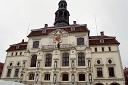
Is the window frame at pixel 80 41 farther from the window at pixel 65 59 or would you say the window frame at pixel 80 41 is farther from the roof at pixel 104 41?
the window at pixel 65 59

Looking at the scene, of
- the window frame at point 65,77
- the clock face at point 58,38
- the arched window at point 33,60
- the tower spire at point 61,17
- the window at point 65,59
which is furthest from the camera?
the tower spire at point 61,17

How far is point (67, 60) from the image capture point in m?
28.5

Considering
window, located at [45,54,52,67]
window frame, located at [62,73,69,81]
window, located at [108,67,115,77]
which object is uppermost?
window, located at [45,54,52,67]

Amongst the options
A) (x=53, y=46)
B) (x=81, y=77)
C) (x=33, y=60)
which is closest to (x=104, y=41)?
(x=81, y=77)

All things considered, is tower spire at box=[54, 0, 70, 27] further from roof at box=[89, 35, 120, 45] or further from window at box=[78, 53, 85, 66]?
window at box=[78, 53, 85, 66]

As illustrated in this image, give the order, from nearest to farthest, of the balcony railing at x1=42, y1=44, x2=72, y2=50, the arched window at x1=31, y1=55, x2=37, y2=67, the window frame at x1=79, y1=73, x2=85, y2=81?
1. the window frame at x1=79, y1=73, x2=85, y2=81
2. the balcony railing at x1=42, y1=44, x2=72, y2=50
3. the arched window at x1=31, y1=55, x2=37, y2=67

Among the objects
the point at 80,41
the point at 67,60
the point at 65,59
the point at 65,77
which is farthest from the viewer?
the point at 80,41

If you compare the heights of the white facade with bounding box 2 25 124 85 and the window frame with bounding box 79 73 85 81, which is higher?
the white facade with bounding box 2 25 124 85

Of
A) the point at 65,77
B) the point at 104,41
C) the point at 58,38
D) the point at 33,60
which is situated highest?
the point at 58,38

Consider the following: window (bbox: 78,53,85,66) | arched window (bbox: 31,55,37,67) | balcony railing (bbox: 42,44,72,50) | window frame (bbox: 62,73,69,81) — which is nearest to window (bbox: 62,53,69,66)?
balcony railing (bbox: 42,44,72,50)

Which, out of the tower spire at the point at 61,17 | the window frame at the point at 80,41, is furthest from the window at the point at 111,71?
the tower spire at the point at 61,17

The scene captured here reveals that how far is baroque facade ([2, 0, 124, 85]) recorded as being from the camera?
85.4 feet

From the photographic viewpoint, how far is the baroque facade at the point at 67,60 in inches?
1024

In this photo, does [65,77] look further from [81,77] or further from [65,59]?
[65,59]
